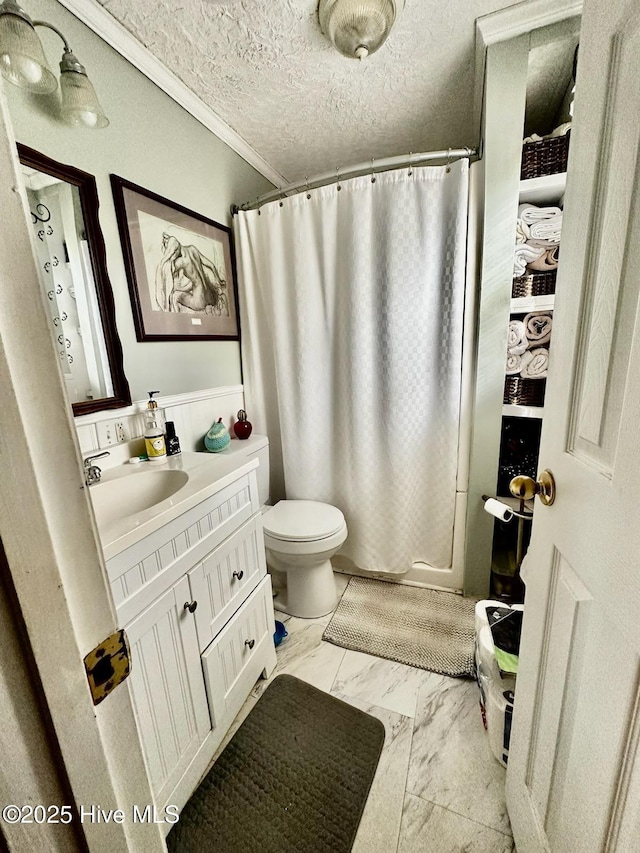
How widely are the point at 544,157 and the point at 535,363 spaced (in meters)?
0.76

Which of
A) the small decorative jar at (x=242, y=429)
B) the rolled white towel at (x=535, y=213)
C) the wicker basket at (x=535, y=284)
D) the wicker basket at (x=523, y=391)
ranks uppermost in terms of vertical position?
the rolled white towel at (x=535, y=213)

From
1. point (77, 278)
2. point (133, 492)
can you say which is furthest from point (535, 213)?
point (133, 492)

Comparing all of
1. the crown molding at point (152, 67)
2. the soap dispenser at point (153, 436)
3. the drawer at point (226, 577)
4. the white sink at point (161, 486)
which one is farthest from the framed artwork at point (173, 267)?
the drawer at point (226, 577)

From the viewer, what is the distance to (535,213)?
1293mm

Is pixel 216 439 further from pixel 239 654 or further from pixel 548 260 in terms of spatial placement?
pixel 548 260

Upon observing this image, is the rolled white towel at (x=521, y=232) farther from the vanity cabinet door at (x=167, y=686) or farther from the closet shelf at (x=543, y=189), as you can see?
the vanity cabinet door at (x=167, y=686)

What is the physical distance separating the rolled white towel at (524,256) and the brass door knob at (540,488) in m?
1.00

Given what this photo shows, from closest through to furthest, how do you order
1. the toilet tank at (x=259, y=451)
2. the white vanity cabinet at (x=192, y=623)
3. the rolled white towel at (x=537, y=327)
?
the white vanity cabinet at (x=192, y=623), the rolled white towel at (x=537, y=327), the toilet tank at (x=259, y=451)

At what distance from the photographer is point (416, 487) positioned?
1692mm

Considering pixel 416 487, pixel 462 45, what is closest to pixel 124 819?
pixel 416 487

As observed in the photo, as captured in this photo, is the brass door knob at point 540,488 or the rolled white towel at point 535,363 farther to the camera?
the rolled white towel at point 535,363

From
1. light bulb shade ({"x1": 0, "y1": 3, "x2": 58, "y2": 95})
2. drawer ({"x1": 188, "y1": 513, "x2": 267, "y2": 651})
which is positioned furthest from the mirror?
drawer ({"x1": 188, "y1": 513, "x2": 267, "y2": 651})

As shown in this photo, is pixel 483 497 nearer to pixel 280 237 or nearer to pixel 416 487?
pixel 416 487

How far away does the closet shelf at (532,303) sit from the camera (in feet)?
4.34
